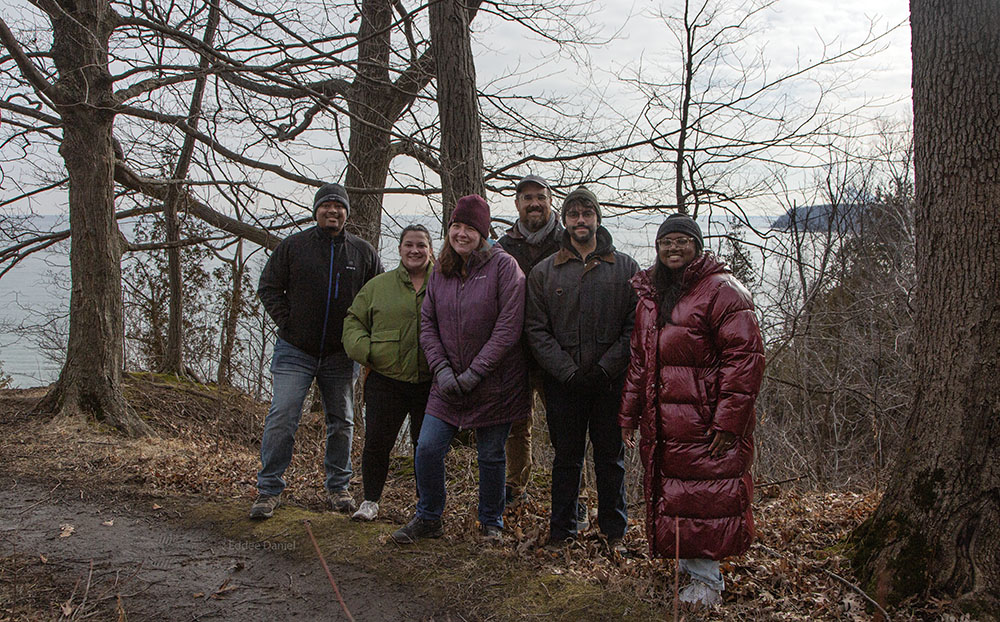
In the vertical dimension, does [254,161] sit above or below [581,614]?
above

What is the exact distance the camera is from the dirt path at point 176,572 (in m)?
3.85

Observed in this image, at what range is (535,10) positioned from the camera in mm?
9406

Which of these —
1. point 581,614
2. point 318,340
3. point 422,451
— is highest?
point 318,340

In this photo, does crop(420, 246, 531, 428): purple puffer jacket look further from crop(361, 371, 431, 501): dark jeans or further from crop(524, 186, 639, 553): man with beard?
crop(361, 371, 431, 501): dark jeans

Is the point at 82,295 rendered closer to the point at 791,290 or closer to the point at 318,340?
the point at 318,340

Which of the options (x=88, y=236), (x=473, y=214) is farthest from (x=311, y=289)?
(x=88, y=236)

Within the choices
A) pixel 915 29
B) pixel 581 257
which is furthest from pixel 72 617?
pixel 915 29

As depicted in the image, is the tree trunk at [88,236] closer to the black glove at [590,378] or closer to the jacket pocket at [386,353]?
the jacket pocket at [386,353]

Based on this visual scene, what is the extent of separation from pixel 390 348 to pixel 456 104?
3135 millimetres

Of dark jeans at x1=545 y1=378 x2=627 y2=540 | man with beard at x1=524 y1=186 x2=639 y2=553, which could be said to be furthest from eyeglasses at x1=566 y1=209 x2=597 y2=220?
dark jeans at x1=545 y1=378 x2=627 y2=540

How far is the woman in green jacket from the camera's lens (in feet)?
15.9

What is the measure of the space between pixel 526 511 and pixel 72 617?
2849 millimetres

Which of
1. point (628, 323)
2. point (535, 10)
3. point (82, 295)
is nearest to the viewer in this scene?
point (628, 323)

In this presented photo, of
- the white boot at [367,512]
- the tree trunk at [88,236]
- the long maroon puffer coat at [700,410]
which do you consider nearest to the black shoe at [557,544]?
the long maroon puffer coat at [700,410]
